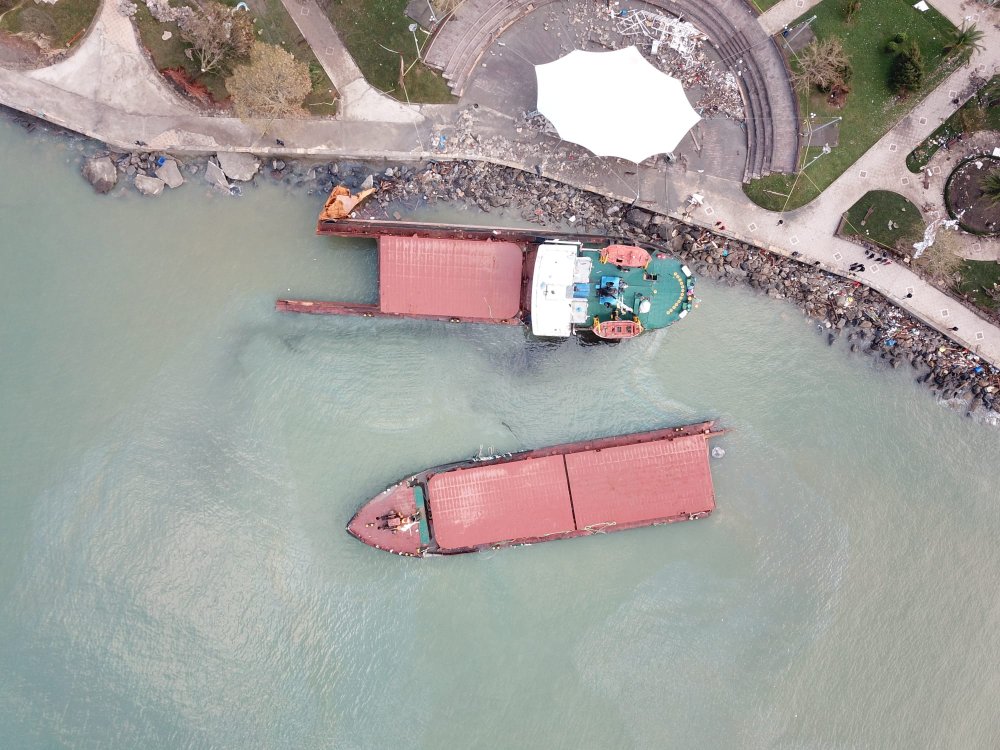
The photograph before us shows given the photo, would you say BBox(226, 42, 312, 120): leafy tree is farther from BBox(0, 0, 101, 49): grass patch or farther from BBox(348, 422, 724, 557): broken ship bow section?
BBox(348, 422, 724, 557): broken ship bow section

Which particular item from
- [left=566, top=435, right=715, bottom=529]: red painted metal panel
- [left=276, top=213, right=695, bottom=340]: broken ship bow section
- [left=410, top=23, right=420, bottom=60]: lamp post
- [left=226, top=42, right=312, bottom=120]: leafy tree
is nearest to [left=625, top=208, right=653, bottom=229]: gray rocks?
[left=276, top=213, right=695, bottom=340]: broken ship bow section

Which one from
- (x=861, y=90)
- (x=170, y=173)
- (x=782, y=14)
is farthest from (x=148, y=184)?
(x=861, y=90)

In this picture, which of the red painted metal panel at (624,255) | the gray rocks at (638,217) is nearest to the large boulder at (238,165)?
the red painted metal panel at (624,255)

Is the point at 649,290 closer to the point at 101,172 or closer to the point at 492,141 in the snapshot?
the point at 492,141

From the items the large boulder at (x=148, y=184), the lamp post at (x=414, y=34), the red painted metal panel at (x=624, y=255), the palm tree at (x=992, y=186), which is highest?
the lamp post at (x=414, y=34)

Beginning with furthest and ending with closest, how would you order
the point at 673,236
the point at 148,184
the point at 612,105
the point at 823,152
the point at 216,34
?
the point at 673,236 < the point at 823,152 < the point at 148,184 < the point at 216,34 < the point at 612,105

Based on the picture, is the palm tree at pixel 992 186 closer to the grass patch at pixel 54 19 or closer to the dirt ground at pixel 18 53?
the grass patch at pixel 54 19
